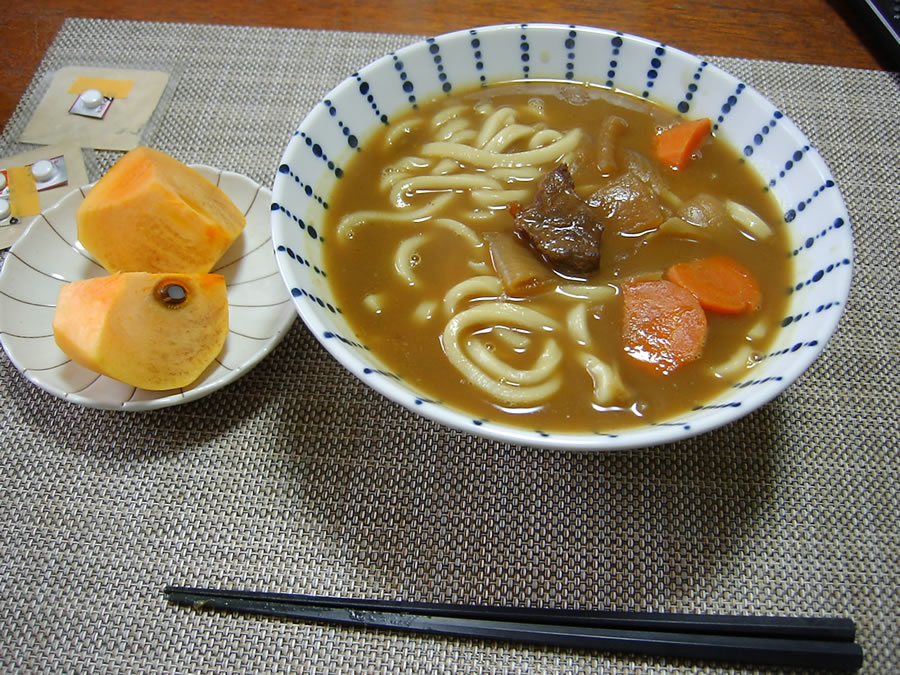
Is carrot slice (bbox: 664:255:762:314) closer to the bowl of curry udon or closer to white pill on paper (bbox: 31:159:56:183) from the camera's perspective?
the bowl of curry udon

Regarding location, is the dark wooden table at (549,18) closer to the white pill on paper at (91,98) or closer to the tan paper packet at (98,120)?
the tan paper packet at (98,120)

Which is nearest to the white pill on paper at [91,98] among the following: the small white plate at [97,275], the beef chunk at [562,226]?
the small white plate at [97,275]

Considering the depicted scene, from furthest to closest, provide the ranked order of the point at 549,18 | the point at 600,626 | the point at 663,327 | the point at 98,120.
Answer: the point at 549,18, the point at 98,120, the point at 663,327, the point at 600,626

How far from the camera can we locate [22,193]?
268 centimetres

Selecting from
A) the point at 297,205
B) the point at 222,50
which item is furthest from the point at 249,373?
the point at 222,50

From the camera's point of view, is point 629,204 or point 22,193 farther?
point 22,193

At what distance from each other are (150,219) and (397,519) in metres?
1.31

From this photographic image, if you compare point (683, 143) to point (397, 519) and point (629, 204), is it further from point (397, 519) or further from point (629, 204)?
point (397, 519)

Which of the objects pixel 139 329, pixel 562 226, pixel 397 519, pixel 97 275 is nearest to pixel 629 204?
pixel 562 226

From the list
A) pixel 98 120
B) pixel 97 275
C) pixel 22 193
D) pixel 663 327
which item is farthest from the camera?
pixel 98 120

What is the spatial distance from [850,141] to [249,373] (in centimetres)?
267

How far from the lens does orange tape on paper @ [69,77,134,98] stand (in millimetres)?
2996

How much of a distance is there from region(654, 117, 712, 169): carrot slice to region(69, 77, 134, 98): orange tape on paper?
2385 mm

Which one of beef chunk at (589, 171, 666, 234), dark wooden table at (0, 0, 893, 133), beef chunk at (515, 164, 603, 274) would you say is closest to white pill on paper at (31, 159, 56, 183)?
dark wooden table at (0, 0, 893, 133)
